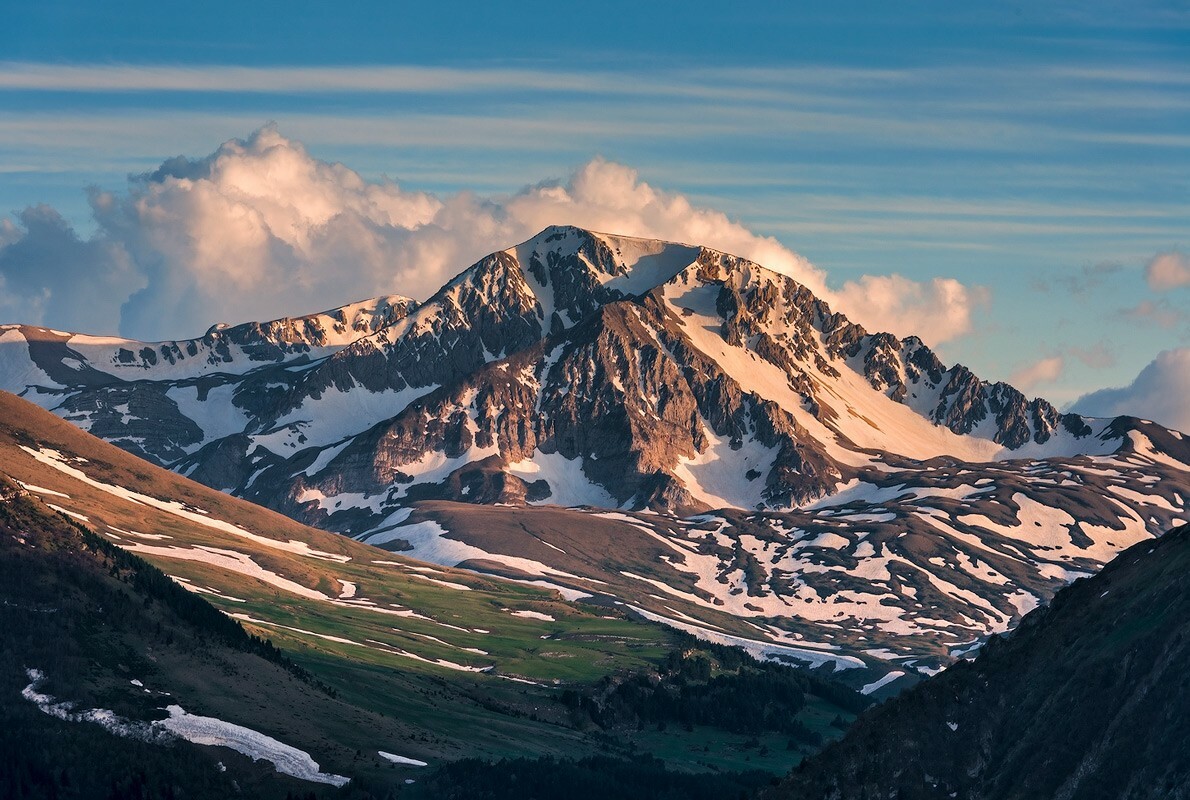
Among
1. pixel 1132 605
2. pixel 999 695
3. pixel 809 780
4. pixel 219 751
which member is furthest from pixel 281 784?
pixel 1132 605

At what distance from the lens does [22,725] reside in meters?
191

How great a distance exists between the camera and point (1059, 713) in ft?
463

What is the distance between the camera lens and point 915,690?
154750 mm

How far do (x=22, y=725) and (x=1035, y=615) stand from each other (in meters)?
106

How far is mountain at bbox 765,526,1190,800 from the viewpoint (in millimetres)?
129250

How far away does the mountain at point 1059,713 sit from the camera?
5089 inches

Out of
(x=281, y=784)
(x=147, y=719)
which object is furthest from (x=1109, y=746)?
(x=147, y=719)

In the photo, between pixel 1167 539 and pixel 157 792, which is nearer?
pixel 1167 539

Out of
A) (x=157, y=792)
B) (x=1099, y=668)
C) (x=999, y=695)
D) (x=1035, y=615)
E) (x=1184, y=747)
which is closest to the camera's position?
(x=1184, y=747)

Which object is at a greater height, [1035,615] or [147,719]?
[1035,615]

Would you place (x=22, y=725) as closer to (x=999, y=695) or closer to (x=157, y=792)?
(x=157, y=792)

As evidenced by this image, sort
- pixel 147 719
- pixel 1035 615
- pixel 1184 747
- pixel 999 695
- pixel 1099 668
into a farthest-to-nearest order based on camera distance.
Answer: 1. pixel 147 719
2. pixel 1035 615
3. pixel 999 695
4. pixel 1099 668
5. pixel 1184 747

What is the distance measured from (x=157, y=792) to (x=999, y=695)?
87.1 meters

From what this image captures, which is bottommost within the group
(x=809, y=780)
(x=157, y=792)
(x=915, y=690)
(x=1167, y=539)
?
(x=157, y=792)
